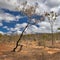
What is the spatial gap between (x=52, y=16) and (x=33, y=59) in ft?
100

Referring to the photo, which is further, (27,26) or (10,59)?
(27,26)

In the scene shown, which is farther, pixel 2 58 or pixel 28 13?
pixel 28 13

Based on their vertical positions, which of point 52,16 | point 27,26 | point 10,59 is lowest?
point 10,59

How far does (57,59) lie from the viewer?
23562mm

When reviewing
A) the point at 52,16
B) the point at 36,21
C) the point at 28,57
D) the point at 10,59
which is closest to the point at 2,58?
the point at 10,59

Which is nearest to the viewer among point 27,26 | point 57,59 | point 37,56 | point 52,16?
point 57,59

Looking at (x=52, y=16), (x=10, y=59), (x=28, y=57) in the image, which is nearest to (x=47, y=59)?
(x=28, y=57)

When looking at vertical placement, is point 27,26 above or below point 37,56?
above

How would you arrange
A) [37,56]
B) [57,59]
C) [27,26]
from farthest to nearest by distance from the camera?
[27,26] < [37,56] < [57,59]

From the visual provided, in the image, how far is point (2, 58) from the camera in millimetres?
25219

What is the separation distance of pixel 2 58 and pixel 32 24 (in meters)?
8.41

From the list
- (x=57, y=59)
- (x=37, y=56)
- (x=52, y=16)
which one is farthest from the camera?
(x=52, y=16)

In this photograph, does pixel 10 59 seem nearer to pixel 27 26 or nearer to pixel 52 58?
pixel 52 58

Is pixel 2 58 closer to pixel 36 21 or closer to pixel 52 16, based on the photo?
pixel 36 21
